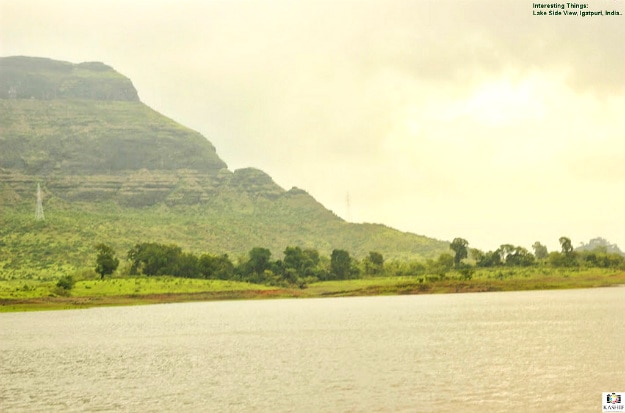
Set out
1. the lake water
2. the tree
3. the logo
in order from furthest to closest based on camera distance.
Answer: the tree
the lake water
the logo

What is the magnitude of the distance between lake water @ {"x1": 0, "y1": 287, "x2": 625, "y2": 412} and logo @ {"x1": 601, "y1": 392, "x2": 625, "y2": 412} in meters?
0.71

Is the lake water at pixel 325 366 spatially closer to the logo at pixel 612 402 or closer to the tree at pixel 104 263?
the logo at pixel 612 402

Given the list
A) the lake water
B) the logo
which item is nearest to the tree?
the lake water

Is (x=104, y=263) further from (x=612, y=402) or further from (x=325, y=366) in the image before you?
(x=612, y=402)

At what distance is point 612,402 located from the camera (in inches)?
1577

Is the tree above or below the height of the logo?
above

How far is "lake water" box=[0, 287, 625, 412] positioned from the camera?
147ft

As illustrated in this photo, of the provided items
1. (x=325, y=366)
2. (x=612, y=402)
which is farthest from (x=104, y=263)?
(x=612, y=402)

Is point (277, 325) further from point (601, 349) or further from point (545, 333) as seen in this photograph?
point (601, 349)

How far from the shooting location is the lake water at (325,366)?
1769 inches

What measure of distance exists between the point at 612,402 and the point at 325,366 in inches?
980

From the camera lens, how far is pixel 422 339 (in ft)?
263

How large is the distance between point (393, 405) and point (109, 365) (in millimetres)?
31681

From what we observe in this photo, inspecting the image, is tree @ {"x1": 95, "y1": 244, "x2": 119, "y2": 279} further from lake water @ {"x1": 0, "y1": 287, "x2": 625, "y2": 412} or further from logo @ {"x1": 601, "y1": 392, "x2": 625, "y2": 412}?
logo @ {"x1": 601, "y1": 392, "x2": 625, "y2": 412}
